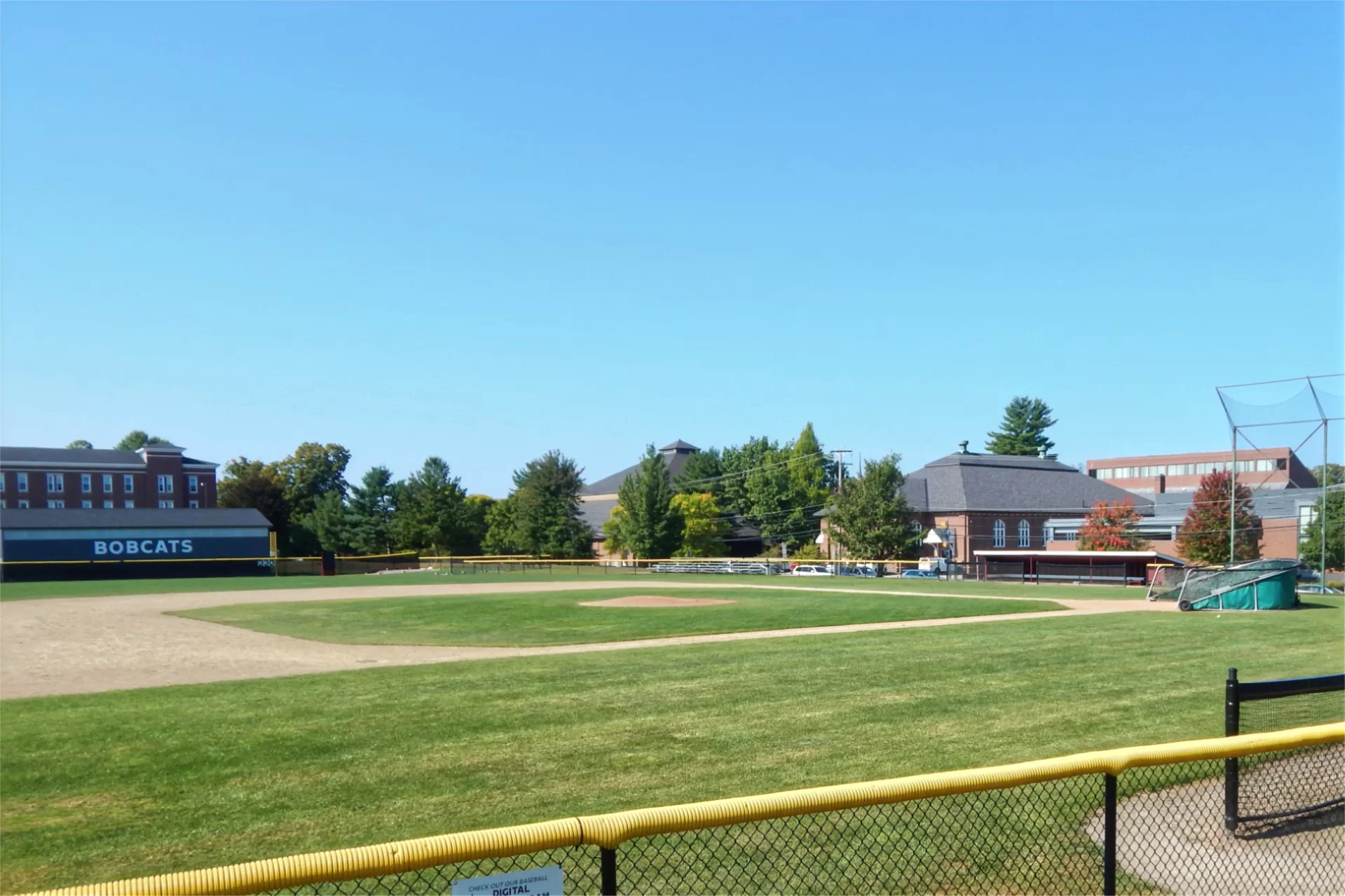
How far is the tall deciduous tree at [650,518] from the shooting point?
81.4 metres

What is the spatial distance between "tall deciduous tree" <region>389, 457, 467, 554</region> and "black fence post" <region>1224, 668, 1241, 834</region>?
3237 inches

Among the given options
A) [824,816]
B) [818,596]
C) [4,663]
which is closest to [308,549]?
[818,596]

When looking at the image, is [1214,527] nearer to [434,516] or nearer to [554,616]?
[554,616]

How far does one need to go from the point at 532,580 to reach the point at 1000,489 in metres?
40.5

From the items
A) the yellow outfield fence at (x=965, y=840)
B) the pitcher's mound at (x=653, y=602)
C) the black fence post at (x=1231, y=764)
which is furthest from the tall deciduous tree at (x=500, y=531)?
the black fence post at (x=1231, y=764)

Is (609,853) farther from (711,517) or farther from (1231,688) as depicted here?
(711,517)

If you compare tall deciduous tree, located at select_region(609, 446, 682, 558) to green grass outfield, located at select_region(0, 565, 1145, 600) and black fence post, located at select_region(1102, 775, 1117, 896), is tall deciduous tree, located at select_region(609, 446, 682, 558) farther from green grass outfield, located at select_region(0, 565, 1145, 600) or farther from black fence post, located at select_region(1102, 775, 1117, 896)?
black fence post, located at select_region(1102, 775, 1117, 896)

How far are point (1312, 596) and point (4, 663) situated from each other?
35288mm

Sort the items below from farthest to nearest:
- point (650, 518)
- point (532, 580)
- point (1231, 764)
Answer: point (650, 518)
point (532, 580)
point (1231, 764)

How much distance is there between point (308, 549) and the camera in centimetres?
10144

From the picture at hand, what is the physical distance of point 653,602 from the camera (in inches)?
1426

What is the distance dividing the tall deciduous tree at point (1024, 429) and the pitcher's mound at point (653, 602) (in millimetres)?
124077

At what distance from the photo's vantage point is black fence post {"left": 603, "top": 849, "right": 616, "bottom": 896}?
3895 millimetres

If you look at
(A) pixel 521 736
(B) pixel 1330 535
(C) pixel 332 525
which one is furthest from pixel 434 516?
(A) pixel 521 736
